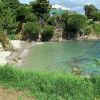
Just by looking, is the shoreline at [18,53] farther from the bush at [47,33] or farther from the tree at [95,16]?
the tree at [95,16]

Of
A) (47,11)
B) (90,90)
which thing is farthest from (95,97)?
(47,11)

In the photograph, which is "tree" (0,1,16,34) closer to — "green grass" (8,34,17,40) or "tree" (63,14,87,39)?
"green grass" (8,34,17,40)

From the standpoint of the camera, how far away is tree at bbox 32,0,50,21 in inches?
3467

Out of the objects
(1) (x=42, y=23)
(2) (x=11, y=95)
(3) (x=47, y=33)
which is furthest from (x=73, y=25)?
(2) (x=11, y=95)

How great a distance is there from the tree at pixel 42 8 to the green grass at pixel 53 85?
72.1 m

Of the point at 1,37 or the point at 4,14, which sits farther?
the point at 4,14

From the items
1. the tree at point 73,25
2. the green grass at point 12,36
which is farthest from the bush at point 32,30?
the tree at point 73,25

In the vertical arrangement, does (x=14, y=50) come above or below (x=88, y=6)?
below

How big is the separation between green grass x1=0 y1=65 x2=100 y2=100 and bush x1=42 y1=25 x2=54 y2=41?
66198mm

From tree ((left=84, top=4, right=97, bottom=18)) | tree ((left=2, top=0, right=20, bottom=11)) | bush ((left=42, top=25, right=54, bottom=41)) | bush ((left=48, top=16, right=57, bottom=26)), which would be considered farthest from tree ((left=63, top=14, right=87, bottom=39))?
tree ((left=2, top=0, right=20, bottom=11))

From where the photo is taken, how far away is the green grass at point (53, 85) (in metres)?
14.4

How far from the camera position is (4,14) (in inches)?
2987

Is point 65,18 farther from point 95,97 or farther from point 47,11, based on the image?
point 95,97

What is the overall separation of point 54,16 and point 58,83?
73412 millimetres
